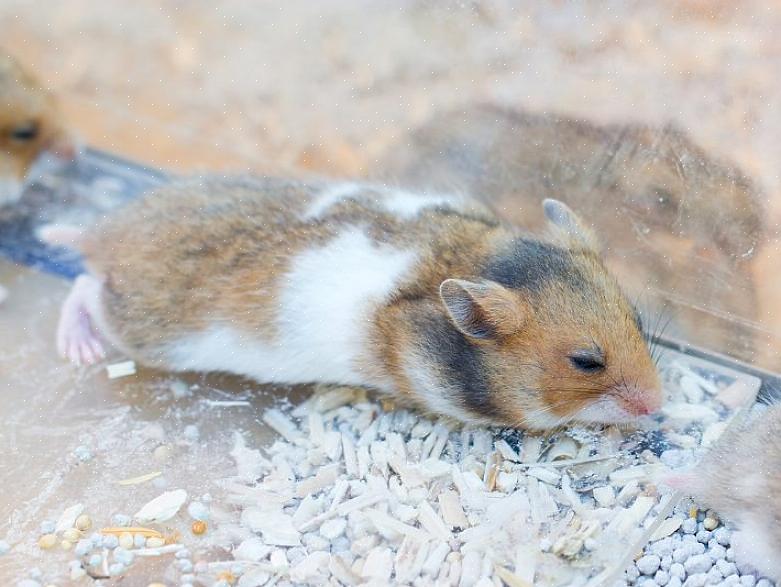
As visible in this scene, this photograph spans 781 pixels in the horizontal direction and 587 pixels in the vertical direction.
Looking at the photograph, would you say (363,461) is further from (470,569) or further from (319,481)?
(470,569)

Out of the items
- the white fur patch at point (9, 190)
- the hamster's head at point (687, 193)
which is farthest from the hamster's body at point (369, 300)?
the white fur patch at point (9, 190)

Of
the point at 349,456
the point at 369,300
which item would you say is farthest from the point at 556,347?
the point at 349,456

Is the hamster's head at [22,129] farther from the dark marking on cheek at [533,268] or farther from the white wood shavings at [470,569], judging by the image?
the white wood shavings at [470,569]

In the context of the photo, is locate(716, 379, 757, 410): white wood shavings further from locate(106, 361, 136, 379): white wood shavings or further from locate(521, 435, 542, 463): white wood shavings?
locate(106, 361, 136, 379): white wood shavings

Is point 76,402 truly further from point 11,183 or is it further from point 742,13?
point 742,13

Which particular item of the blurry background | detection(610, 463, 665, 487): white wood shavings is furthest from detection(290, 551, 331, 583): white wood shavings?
the blurry background

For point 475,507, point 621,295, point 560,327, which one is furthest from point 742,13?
point 475,507
